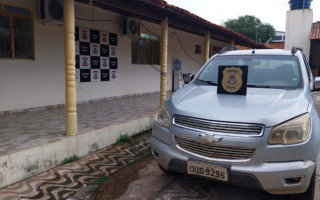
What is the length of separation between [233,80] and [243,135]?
929 millimetres

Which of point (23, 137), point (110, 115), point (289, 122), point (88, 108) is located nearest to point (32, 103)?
point (88, 108)

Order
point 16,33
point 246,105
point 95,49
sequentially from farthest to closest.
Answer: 1. point 95,49
2. point 16,33
3. point 246,105

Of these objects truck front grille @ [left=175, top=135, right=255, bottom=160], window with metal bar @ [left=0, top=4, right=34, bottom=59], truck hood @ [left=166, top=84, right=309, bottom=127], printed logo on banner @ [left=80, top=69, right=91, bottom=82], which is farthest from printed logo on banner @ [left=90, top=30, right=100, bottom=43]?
truck front grille @ [left=175, top=135, right=255, bottom=160]

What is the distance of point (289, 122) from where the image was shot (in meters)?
2.39

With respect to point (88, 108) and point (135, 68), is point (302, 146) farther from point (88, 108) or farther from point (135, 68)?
point (135, 68)

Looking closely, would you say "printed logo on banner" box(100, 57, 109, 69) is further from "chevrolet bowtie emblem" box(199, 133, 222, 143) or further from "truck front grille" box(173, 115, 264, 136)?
"chevrolet bowtie emblem" box(199, 133, 222, 143)

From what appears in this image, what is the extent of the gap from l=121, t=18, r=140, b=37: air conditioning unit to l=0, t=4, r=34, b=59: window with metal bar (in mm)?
3045

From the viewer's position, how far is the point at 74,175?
3529mm

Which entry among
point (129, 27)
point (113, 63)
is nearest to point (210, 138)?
point (113, 63)

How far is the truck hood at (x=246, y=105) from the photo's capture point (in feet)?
8.05

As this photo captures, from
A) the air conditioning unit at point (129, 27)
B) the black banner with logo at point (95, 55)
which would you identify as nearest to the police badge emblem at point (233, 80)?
the black banner with logo at point (95, 55)

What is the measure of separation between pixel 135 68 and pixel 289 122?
7.31 meters

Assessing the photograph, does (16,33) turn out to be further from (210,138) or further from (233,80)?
(210,138)

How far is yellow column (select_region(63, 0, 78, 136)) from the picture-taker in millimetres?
4008
